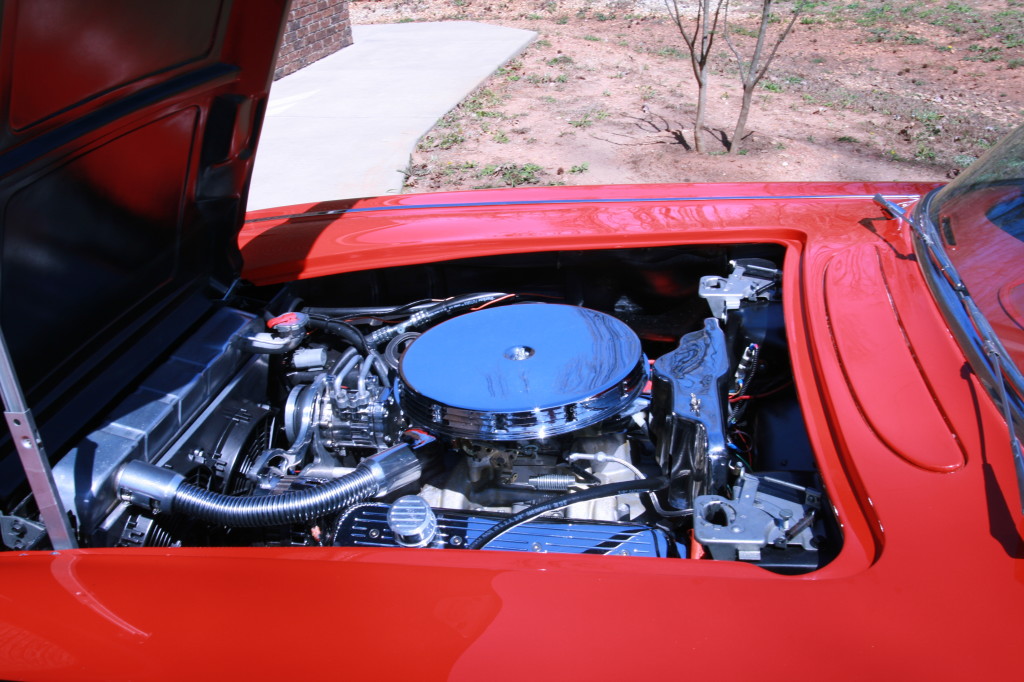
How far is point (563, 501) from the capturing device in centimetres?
135

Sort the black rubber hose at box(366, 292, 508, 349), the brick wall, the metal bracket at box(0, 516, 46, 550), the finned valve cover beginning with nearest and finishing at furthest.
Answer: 1. the metal bracket at box(0, 516, 46, 550)
2. the finned valve cover
3. the black rubber hose at box(366, 292, 508, 349)
4. the brick wall

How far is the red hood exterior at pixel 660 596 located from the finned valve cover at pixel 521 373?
361mm

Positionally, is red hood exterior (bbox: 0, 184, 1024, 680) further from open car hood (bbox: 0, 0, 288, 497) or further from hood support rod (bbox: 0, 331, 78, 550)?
open car hood (bbox: 0, 0, 288, 497)

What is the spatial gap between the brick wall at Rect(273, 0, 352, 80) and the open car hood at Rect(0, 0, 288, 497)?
666 centimetres

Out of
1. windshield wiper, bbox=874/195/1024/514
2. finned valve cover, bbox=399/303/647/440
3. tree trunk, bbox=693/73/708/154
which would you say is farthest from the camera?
tree trunk, bbox=693/73/708/154

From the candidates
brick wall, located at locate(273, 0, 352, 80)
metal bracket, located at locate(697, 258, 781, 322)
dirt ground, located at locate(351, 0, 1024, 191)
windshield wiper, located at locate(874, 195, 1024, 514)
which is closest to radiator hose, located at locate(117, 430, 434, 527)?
metal bracket, located at locate(697, 258, 781, 322)

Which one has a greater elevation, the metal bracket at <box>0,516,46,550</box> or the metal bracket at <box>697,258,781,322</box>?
the metal bracket at <box>697,258,781,322</box>

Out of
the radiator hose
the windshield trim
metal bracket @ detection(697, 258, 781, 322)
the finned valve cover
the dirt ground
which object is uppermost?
the windshield trim

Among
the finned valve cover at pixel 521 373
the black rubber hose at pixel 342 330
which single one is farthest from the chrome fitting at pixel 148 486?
the black rubber hose at pixel 342 330

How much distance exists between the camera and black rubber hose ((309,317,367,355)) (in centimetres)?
Answer: 183

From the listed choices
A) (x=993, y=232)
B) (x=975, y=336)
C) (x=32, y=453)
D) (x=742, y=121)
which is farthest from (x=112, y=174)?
(x=742, y=121)

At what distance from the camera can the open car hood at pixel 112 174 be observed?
117 centimetres

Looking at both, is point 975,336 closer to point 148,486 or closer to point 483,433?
point 483,433

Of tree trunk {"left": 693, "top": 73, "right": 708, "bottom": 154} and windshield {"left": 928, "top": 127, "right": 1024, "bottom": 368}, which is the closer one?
windshield {"left": 928, "top": 127, "right": 1024, "bottom": 368}
